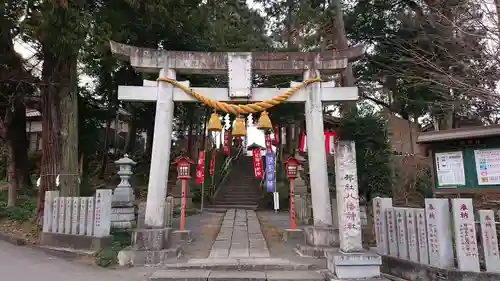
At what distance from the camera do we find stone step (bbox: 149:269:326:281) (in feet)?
18.2

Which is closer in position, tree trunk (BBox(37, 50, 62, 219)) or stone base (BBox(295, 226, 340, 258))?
stone base (BBox(295, 226, 340, 258))

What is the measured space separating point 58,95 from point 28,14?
2.21 meters

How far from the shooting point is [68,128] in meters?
9.02

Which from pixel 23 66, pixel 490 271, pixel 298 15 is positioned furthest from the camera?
pixel 298 15

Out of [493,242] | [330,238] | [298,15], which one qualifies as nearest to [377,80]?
[298,15]

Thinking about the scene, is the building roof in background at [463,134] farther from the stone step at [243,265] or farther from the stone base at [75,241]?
the stone base at [75,241]

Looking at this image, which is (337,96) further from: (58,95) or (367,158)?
(58,95)

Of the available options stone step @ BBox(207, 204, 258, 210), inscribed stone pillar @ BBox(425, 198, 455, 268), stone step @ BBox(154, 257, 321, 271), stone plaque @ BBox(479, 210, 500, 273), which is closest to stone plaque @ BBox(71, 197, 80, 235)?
stone step @ BBox(154, 257, 321, 271)

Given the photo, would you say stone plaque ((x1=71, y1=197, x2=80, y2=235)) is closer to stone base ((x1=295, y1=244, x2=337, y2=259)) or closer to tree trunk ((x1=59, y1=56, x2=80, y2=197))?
tree trunk ((x1=59, y1=56, x2=80, y2=197))

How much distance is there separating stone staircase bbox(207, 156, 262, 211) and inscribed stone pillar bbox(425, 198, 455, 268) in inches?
485

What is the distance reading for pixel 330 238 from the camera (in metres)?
7.15

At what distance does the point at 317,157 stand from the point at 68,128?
6618 millimetres

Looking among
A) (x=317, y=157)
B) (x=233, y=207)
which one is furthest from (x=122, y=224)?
(x=233, y=207)

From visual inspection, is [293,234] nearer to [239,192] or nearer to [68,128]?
[68,128]
